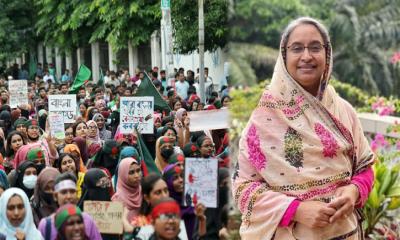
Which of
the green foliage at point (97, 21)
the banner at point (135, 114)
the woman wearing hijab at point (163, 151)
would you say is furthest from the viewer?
the green foliage at point (97, 21)

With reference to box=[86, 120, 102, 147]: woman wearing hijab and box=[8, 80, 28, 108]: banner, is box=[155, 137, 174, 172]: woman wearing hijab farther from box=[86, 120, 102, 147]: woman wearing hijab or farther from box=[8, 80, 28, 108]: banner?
box=[8, 80, 28, 108]: banner

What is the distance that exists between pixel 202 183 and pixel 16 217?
157cm

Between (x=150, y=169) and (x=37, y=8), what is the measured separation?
2247 cm

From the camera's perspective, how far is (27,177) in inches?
199

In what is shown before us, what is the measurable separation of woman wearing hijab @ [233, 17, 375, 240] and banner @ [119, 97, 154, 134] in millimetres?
4822

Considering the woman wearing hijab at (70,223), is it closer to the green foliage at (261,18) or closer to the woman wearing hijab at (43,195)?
the woman wearing hijab at (43,195)

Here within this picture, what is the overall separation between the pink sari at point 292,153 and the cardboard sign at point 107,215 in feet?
4.04

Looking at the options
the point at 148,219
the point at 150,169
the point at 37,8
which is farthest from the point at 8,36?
the point at 148,219

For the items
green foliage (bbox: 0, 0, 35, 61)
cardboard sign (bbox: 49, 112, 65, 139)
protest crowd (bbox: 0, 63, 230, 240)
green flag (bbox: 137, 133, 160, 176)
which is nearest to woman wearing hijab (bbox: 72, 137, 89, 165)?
protest crowd (bbox: 0, 63, 230, 240)

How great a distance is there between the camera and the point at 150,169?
4309 mm

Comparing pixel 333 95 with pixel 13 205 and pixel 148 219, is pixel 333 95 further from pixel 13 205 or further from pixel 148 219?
pixel 13 205

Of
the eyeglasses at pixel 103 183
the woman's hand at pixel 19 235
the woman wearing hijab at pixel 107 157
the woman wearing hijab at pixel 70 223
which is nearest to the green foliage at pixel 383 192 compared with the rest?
the woman wearing hijab at pixel 70 223

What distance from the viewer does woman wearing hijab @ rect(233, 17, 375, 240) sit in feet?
5.97

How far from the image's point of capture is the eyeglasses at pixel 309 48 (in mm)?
1821
